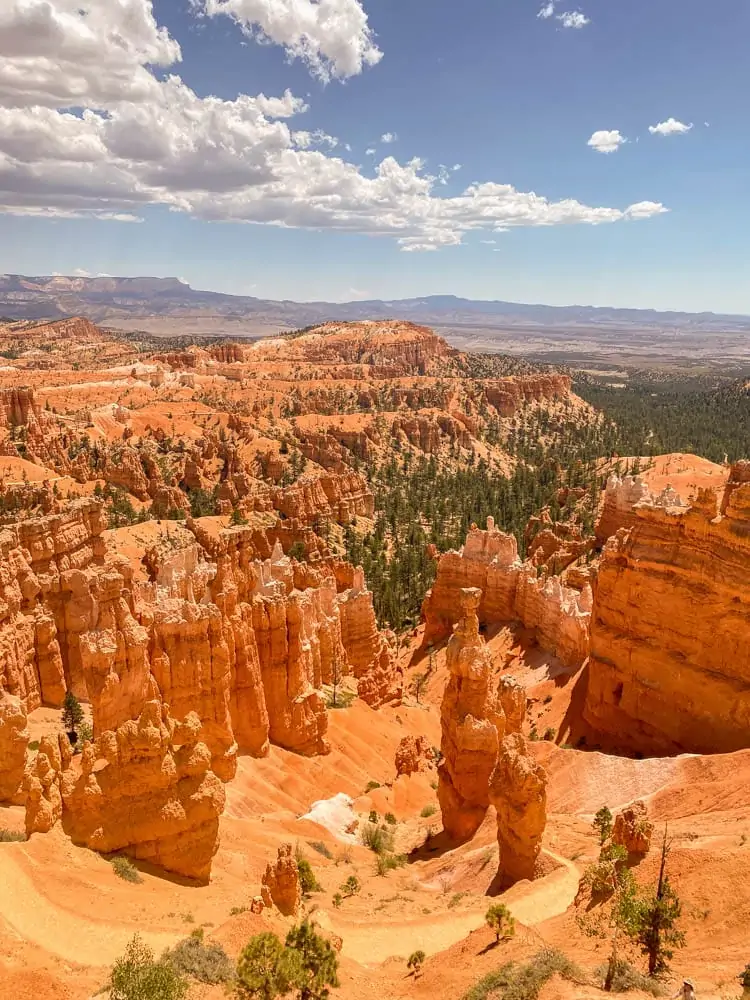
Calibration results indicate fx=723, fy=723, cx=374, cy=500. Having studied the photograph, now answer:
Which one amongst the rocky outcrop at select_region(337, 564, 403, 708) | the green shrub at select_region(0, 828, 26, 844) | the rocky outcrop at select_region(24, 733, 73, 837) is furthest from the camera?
the rocky outcrop at select_region(337, 564, 403, 708)

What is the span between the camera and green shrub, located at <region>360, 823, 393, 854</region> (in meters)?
22.1

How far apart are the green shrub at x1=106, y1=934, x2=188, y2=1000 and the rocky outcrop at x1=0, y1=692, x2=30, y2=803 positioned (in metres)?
Answer: 7.02

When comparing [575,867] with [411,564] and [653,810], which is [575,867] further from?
[411,564]

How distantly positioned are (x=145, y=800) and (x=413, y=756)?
596 inches

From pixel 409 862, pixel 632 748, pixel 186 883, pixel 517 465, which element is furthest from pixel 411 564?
pixel 517 465

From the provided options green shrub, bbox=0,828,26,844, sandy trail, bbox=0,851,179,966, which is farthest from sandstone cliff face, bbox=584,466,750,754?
green shrub, bbox=0,828,26,844

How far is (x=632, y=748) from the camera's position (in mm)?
26422

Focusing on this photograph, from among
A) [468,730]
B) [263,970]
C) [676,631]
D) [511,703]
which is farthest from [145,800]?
[676,631]

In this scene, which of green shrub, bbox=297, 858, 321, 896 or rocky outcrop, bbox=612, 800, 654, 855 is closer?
rocky outcrop, bbox=612, 800, 654, 855

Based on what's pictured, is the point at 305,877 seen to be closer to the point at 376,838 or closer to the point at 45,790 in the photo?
the point at 376,838

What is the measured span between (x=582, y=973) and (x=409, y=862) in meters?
9.76

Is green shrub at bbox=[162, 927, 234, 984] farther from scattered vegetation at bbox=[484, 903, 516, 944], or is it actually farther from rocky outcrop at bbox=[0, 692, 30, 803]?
rocky outcrop at bbox=[0, 692, 30, 803]

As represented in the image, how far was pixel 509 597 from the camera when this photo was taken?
4397cm

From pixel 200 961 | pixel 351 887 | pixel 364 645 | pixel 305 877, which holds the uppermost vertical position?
pixel 200 961
